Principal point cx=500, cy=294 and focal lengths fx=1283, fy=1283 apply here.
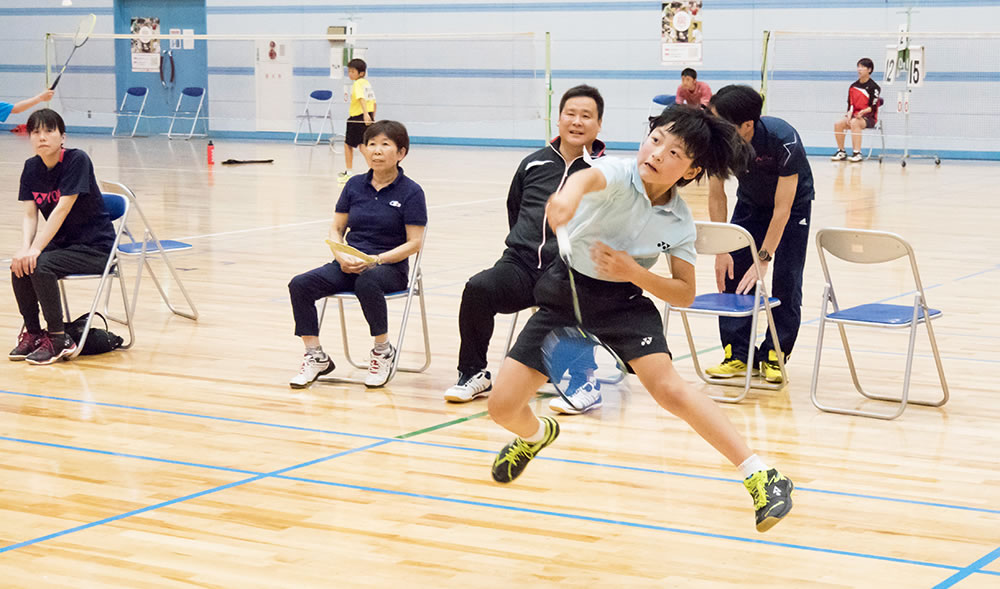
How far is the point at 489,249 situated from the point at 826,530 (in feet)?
23.0

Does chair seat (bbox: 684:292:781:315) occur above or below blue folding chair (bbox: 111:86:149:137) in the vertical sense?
above

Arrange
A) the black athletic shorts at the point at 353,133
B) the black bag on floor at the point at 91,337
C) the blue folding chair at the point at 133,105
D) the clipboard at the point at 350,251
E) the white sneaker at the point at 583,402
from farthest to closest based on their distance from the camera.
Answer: the blue folding chair at the point at 133,105 → the black athletic shorts at the point at 353,133 → the black bag on floor at the point at 91,337 → the clipboard at the point at 350,251 → the white sneaker at the point at 583,402

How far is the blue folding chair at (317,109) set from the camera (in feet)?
80.3

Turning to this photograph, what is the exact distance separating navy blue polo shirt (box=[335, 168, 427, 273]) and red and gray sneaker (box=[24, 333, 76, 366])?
163 centimetres

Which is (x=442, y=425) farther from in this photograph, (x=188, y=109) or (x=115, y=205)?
(x=188, y=109)

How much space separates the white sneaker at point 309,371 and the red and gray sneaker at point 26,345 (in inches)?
58.0

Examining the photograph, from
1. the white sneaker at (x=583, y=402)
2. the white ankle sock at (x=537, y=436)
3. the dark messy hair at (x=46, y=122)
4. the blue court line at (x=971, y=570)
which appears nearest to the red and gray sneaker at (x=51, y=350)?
the dark messy hair at (x=46, y=122)

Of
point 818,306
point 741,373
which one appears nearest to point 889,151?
point 818,306

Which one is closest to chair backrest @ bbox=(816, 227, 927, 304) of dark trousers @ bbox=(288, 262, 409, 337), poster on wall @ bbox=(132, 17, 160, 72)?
dark trousers @ bbox=(288, 262, 409, 337)

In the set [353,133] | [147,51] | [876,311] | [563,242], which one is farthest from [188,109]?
[563,242]

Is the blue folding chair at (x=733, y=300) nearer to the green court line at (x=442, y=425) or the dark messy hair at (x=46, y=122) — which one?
the green court line at (x=442, y=425)

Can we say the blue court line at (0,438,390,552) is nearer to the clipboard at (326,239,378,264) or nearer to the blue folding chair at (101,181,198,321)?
the clipboard at (326,239,378,264)

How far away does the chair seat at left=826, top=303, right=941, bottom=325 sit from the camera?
A: 567cm

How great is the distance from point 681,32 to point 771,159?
17.5m
